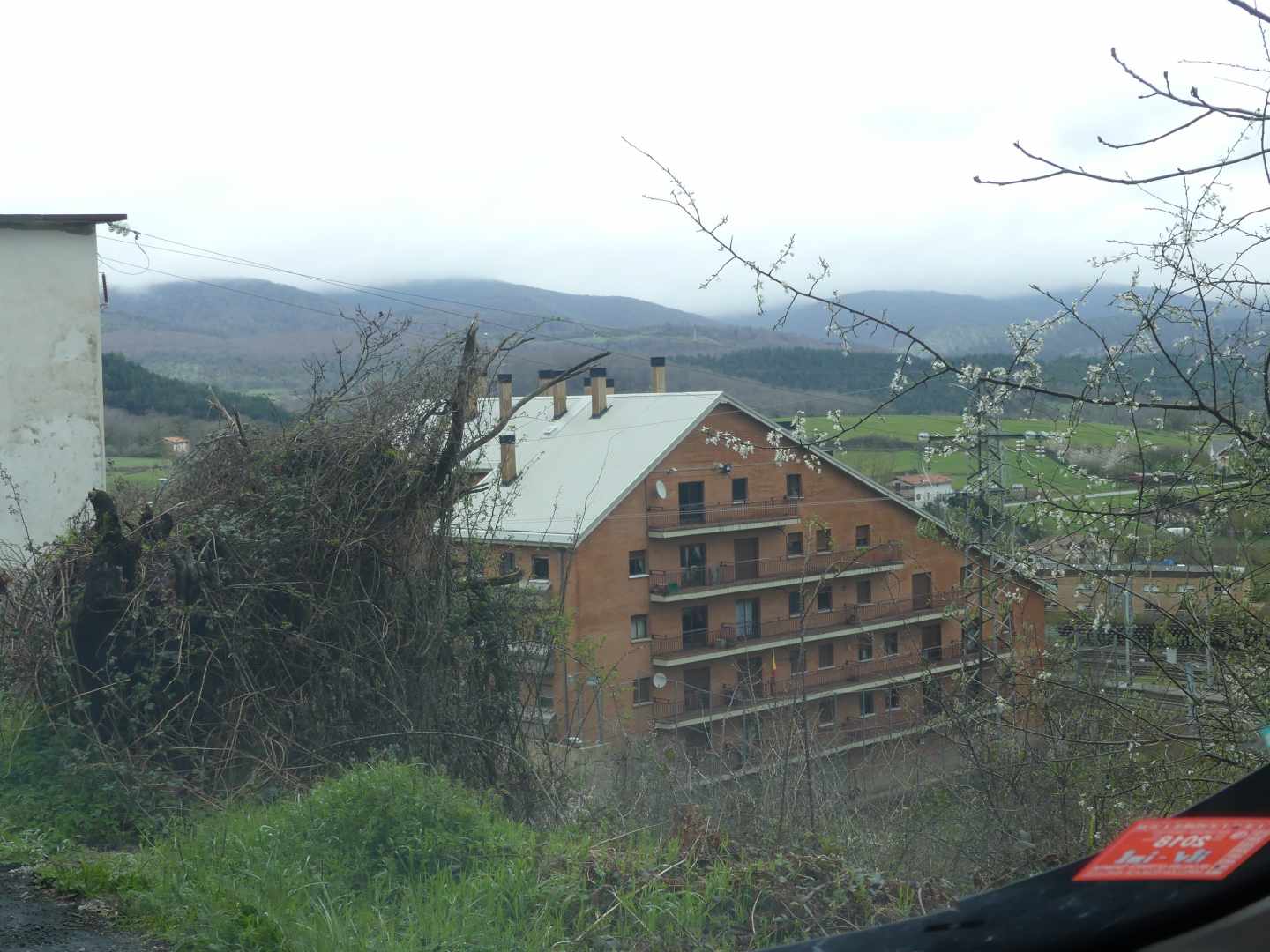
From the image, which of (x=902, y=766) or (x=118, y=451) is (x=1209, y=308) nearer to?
(x=902, y=766)

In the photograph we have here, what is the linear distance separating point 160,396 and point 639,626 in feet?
39.9

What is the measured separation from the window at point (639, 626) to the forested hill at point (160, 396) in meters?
11.0

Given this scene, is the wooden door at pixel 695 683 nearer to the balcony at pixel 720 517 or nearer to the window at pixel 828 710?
the balcony at pixel 720 517

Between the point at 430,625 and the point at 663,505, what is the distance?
1723cm

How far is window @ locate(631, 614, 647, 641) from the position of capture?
23984mm

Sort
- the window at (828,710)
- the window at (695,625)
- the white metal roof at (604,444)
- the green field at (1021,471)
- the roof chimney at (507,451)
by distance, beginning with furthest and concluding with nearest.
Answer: the window at (695,625) < the white metal roof at (604,444) < the window at (828,710) < the roof chimney at (507,451) < the green field at (1021,471)

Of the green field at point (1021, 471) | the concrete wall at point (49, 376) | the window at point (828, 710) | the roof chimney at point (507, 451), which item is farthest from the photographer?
the window at point (828, 710)

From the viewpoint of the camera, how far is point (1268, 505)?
484cm

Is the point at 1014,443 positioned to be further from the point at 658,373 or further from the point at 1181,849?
the point at 658,373

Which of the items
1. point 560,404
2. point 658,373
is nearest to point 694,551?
point 560,404

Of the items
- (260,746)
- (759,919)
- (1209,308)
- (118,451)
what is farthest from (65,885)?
(118,451)

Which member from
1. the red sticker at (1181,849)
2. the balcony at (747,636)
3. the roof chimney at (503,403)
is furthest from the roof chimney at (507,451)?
the balcony at (747,636)

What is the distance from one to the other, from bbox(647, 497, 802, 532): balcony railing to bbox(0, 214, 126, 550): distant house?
1349 centimetres

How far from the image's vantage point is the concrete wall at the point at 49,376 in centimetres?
1267
